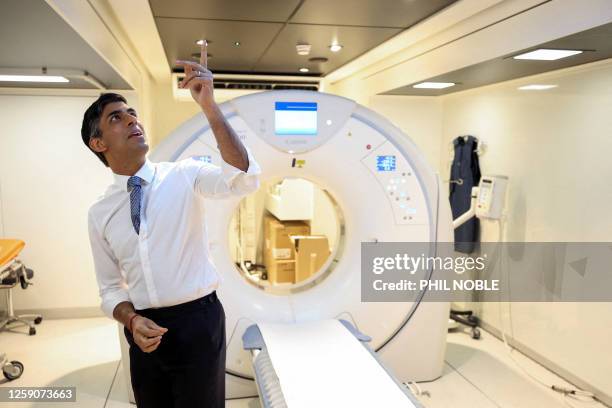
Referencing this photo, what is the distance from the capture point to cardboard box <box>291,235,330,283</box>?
4.16 meters

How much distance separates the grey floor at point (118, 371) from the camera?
228cm

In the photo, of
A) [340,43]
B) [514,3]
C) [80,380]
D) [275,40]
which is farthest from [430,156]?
[80,380]

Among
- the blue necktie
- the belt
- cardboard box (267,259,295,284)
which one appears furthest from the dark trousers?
cardboard box (267,259,295,284)

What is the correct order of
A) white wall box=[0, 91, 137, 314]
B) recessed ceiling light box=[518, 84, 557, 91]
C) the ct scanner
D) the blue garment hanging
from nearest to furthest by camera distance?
the ct scanner, recessed ceiling light box=[518, 84, 557, 91], white wall box=[0, 91, 137, 314], the blue garment hanging

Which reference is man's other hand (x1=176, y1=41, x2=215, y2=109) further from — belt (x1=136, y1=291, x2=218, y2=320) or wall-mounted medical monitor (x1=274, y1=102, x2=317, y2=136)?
wall-mounted medical monitor (x1=274, y1=102, x2=317, y2=136)

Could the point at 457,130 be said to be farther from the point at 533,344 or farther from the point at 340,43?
the point at 533,344

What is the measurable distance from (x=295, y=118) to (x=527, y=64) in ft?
3.80

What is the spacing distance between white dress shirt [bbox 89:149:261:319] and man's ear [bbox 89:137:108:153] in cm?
9

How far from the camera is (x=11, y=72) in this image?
2.46 meters

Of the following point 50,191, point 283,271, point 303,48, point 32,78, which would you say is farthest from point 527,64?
point 50,191

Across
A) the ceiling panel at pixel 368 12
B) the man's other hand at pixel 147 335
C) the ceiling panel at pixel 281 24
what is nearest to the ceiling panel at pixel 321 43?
the ceiling panel at pixel 281 24

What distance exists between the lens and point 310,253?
13.7 feet

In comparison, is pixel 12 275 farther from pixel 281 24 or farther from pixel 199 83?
pixel 199 83

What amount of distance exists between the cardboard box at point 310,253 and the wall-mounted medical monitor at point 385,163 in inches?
76.6
